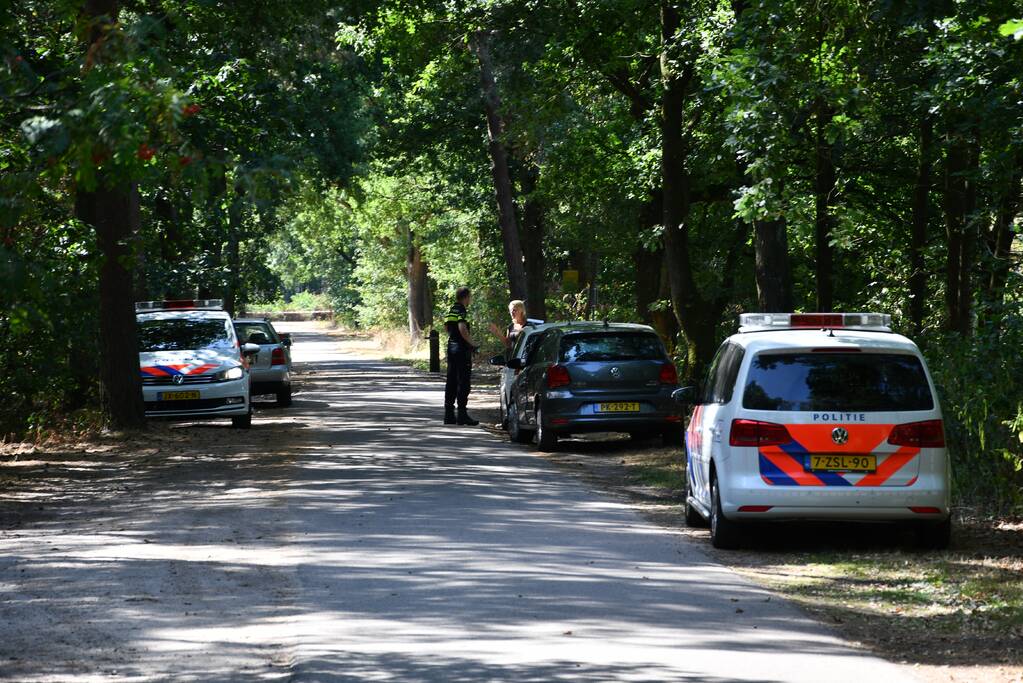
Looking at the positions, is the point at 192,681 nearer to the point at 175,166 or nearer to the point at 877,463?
the point at 175,166

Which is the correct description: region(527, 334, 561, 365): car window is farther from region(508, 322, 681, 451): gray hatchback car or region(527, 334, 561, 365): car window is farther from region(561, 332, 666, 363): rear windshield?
region(561, 332, 666, 363): rear windshield

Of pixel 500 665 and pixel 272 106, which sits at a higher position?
pixel 272 106

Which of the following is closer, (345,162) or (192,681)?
(192,681)

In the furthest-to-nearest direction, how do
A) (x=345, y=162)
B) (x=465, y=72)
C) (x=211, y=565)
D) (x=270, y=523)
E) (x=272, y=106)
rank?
(x=345, y=162) → (x=465, y=72) → (x=272, y=106) → (x=270, y=523) → (x=211, y=565)

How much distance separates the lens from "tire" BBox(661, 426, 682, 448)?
789 inches

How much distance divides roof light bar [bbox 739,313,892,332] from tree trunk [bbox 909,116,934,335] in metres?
9.00

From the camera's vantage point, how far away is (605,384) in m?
19.6

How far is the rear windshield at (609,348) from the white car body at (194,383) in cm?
621

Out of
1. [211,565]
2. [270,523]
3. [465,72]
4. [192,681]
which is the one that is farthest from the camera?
[465,72]

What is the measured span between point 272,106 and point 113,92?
62.8 feet

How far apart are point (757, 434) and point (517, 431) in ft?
34.5

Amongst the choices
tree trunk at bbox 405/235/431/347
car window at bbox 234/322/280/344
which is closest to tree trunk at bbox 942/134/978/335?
car window at bbox 234/322/280/344

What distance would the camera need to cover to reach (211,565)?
1070 centimetres

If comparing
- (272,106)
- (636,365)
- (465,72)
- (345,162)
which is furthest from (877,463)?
(345,162)
